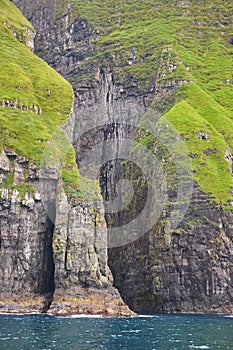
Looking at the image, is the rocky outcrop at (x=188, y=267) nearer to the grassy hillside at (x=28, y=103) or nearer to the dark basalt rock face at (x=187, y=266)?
the dark basalt rock face at (x=187, y=266)

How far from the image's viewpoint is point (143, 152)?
183125 millimetres

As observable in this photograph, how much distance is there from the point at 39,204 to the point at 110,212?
52.6 meters

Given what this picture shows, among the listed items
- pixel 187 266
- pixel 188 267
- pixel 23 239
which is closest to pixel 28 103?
pixel 23 239

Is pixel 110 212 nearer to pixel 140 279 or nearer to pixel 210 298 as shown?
pixel 140 279

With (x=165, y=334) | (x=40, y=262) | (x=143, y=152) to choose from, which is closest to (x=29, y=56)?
(x=143, y=152)

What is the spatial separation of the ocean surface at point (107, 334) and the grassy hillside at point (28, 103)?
46105 millimetres

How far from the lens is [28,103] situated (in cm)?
16088

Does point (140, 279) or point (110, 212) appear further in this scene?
point (110, 212)

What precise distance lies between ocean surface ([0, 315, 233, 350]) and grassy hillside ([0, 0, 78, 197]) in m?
46.1

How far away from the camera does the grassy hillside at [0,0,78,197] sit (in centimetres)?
14712

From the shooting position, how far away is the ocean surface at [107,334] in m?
72.4

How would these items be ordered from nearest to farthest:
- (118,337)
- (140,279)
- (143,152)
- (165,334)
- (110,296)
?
(118,337) → (165,334) → (110,296) → (140,279) → (143,152)

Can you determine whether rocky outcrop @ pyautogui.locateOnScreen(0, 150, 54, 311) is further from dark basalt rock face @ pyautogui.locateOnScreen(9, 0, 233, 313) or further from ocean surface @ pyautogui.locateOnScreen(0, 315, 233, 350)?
dark basalt rock face @ pyautogui.locateOnScreen(9, 0, 233, 313)

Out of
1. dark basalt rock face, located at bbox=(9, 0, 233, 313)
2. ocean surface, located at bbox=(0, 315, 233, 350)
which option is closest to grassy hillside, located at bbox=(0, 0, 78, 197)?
dark basalt rock face, located at bbox=(9, 0, 233, 313)
